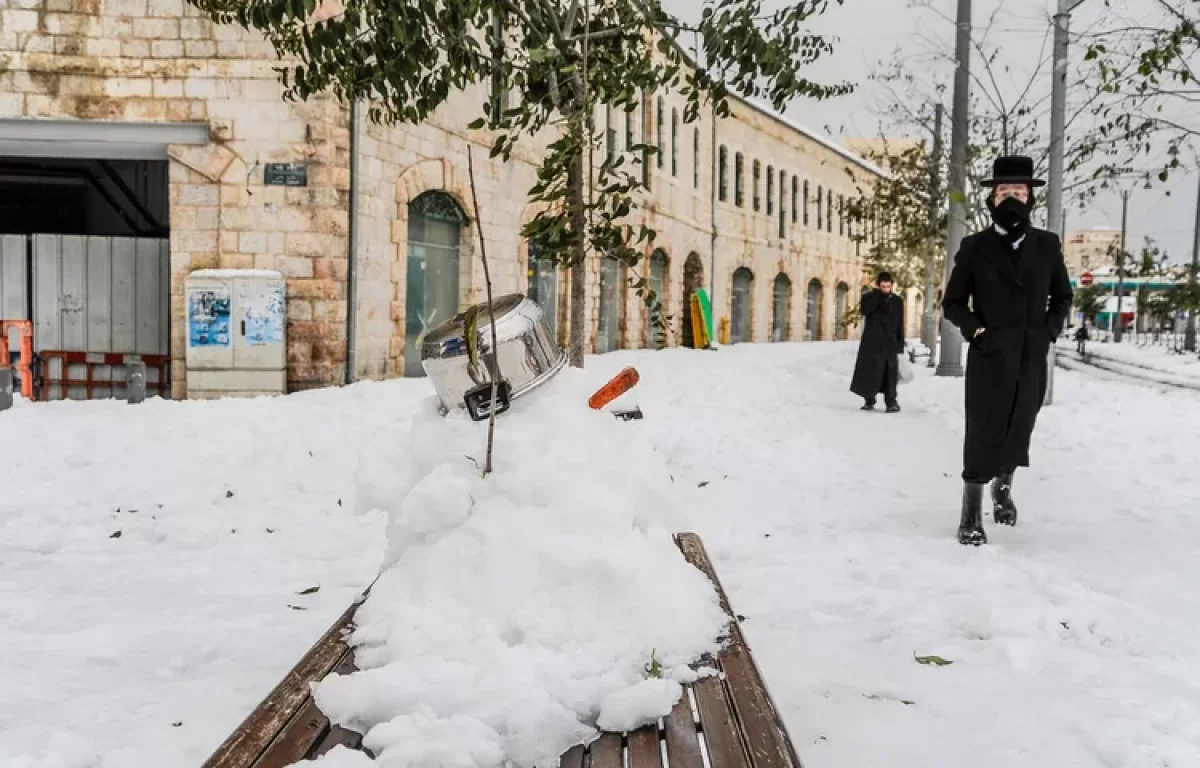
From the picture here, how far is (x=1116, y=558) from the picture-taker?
Result: 4.31m

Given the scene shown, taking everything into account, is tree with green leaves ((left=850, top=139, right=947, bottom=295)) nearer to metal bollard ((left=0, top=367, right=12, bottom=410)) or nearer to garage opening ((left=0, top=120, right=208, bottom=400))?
garage opening ((left=0, top=120, right=208, bottom=400))

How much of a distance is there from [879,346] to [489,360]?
29.7 ft

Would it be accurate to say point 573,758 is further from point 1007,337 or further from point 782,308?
point 782,308

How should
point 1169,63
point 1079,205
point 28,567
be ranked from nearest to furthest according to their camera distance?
point 28,567
point 1169,63
point 1079,205

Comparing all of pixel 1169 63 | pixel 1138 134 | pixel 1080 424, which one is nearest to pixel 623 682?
pixel 1169 63

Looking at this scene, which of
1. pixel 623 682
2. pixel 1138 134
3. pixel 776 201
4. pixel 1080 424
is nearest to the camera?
pixel 623 682

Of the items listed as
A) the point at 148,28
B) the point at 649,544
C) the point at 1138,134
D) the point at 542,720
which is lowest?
the point at 542,720

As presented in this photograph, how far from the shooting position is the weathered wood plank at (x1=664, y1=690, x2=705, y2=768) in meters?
1.57

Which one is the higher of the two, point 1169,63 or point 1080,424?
point 1169,63

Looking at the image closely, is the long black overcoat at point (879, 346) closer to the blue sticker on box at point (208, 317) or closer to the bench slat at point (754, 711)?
the blue sticker on box at point (208, 317)

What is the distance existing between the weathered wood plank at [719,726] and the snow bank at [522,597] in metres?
Answer: 0.06

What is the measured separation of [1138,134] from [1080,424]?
4.40 m

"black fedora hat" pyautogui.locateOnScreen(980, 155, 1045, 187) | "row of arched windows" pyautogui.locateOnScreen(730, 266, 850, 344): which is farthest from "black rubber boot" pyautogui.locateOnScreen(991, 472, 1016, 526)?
"row of arched windows" pyautogui.locateOnScreen(730, 266, 850, 344)

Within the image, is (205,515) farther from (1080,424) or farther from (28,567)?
(1080,424)
